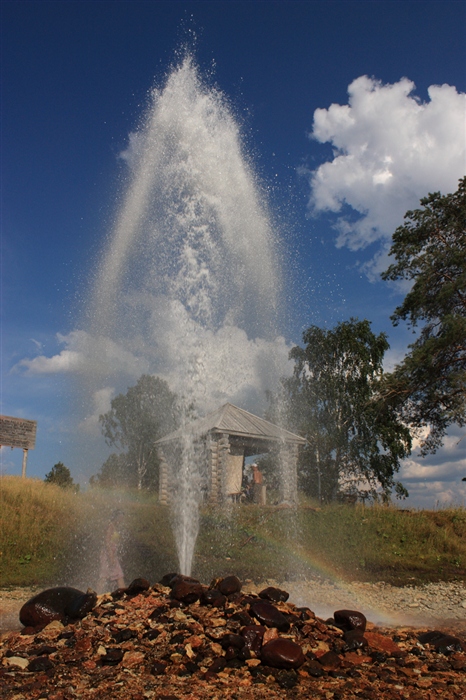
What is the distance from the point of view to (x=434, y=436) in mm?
19922

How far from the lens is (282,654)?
15.1ft

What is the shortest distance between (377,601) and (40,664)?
7499 millimetres

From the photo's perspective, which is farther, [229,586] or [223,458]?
[223,458]

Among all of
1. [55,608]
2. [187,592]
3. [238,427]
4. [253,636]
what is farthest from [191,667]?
[238,427]

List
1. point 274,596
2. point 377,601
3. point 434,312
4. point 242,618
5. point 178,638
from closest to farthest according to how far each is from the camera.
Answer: point 178,638
point 242,618
point 274,596
point 377,601
point 434,312

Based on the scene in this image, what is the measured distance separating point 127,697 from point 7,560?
9679 millimetres

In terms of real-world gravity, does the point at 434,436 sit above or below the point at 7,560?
above

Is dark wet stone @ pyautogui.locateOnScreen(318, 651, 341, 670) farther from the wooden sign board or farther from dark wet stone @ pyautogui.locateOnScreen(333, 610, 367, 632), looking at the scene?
the wooden sign board

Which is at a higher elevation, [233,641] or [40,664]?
[233,641]

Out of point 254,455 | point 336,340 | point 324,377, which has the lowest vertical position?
point 254,455

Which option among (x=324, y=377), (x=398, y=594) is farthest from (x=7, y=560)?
(x=324, y=377)

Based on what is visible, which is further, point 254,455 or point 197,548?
point 254,455

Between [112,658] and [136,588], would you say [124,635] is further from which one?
[136,588]

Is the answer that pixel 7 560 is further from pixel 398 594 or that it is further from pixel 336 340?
pixel 336 340
